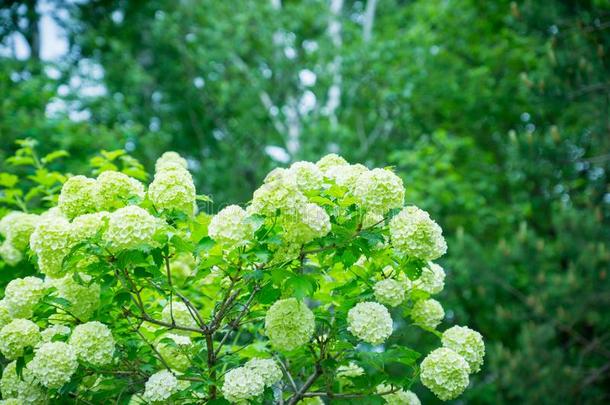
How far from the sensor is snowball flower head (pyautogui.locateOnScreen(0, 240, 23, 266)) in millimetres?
3691

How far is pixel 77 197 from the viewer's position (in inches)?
111

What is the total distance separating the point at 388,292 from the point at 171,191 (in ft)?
3.26

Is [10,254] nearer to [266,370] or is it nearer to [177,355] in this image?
[177,355]

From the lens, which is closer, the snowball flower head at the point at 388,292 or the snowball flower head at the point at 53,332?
the snowball flower head at the point at 388,292

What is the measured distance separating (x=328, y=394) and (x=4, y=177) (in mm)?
2346

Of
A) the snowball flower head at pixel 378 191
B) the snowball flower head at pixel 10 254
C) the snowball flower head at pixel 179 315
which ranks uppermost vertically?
the snowball flower head at pixel 10 254

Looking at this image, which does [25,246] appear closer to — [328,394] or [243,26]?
[328,394]

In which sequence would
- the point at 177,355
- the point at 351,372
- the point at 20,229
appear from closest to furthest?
the point at 177,355
the point at 351,372
the point at 20,229

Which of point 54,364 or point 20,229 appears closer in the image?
point 54,364

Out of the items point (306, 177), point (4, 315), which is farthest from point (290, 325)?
point (4, 315)

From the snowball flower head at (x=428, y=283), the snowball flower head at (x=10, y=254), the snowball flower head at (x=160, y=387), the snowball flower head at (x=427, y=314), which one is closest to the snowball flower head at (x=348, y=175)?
the snowball flower head at (x=428, y=283)

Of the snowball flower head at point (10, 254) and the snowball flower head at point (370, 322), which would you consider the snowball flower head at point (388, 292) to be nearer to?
the snowball flower head at point (370, 322)

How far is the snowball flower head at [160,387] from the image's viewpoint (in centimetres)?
271

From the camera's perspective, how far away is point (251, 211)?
2510 millimetres
